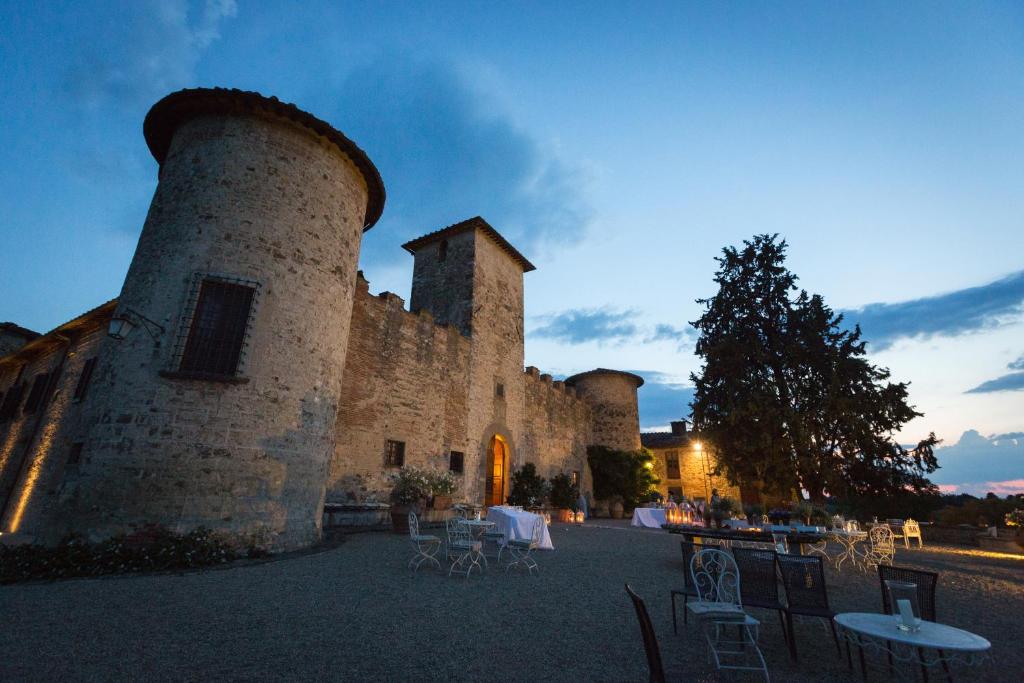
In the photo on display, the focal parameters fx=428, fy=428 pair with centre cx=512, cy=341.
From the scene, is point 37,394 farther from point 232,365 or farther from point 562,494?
point 562,494

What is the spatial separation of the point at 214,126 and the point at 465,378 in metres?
10.2

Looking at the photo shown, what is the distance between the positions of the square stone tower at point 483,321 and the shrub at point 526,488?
0.34 m

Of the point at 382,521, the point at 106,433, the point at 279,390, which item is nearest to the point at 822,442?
the point at 382,521

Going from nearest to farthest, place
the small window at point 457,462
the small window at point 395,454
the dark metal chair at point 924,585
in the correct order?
the dark metal chair at point 924,585, the small window at point 395,454, the small window at point 457,462

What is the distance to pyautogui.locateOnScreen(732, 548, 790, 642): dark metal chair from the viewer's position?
3.96 meters

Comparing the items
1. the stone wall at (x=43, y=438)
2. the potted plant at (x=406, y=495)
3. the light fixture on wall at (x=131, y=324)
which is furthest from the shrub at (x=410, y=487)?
the stone wall at (x=43, y=438)

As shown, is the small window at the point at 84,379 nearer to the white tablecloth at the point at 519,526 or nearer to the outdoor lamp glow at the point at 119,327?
the outdoor lamp glow at the point at 119,327

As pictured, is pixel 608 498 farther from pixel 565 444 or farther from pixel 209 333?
pixel 209 333

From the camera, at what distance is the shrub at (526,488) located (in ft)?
54.6

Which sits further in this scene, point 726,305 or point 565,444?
point 565,444

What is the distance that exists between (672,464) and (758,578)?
28434 mm

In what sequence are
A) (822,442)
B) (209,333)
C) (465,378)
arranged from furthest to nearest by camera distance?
(465,378) < (822,442) < (209,333)

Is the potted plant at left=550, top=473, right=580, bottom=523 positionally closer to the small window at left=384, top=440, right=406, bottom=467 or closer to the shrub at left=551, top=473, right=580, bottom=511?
the shrub at left=551, top=473, right=580, bottom=511

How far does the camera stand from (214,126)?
29.1ft
